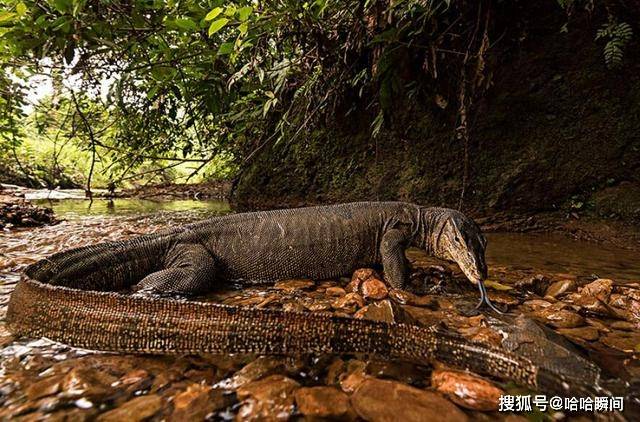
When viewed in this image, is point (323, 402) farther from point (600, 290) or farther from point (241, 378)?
point (600, 290)

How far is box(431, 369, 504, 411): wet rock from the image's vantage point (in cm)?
136

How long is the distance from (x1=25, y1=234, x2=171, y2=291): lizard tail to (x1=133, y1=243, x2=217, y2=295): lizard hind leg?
13cm

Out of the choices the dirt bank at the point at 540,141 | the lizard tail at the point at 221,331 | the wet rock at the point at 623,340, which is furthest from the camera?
the dirt bank at the point at 540,141

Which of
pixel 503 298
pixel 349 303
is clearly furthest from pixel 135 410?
pixel 503 298

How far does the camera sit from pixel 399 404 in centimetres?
135

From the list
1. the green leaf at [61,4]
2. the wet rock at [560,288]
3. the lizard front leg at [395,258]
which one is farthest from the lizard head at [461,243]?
the green leaf at [61,4]

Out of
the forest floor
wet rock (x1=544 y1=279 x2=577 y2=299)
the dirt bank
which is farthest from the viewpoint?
the dirt bank

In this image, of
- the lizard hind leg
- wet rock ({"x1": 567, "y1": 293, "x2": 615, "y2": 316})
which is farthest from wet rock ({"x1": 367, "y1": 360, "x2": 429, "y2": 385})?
the lizard hind leg

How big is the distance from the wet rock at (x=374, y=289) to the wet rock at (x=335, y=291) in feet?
0.53

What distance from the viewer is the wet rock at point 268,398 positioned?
135cm

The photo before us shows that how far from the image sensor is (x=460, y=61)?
4.66 meters

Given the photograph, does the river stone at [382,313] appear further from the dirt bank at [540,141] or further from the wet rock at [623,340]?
the dirt bank at [540,141]

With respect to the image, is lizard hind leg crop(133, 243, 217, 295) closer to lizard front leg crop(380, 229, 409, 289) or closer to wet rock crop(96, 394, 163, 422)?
wet rock crop(96, 394, 163, 422)

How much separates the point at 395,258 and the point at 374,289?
42 cm
